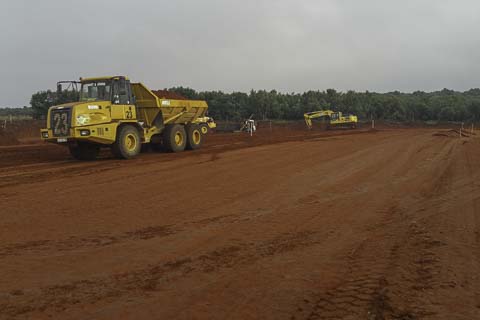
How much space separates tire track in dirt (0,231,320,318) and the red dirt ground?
17mm

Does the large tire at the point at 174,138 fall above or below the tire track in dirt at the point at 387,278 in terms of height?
above

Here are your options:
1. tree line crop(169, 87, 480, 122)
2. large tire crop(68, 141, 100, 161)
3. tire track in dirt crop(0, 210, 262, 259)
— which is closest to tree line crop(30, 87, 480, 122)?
tree line crop(169, 87, 480, 122)

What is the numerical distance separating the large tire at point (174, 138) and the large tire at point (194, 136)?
47 cm

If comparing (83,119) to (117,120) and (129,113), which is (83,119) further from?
(129,113)

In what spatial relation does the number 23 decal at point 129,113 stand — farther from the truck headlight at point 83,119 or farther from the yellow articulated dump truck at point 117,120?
the truck headlight at point 83,119

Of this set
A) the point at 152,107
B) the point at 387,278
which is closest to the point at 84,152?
the point at 152,107

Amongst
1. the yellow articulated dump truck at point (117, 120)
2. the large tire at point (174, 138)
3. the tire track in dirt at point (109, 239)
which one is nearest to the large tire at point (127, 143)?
the yellow articulated dump truck at point (117, 120)

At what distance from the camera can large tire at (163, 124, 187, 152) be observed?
59.5 ft

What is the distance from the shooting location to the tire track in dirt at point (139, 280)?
12.9ft

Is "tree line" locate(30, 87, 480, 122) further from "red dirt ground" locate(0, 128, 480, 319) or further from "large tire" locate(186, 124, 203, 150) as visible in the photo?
"red dirt ground" locate(0, 128, 480, 319)

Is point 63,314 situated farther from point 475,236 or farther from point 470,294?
point 475,236

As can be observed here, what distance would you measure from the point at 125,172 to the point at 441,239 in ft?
27.5

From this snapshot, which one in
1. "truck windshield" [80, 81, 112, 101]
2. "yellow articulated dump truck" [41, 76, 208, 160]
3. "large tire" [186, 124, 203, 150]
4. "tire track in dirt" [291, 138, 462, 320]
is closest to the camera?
"tire track in dirt" [291, 138, 462, 320]

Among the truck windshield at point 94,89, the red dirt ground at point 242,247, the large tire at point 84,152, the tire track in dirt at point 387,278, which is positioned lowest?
the tire track in dirt at point 387,278
